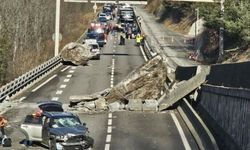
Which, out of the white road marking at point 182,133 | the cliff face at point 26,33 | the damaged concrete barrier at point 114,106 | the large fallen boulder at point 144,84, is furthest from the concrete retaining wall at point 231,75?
the cliff face at point 26,33

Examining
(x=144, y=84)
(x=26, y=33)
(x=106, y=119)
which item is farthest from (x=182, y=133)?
(x=26, y=33)

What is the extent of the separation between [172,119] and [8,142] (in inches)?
404

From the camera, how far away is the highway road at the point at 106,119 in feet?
76.9

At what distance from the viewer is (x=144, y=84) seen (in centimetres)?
3794

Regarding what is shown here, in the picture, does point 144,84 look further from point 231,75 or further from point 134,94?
point 231,75

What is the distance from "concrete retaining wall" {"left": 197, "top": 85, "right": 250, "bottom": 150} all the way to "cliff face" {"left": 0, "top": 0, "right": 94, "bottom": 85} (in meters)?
61.4

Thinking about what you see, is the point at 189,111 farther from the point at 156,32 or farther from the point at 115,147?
the point at 156,32

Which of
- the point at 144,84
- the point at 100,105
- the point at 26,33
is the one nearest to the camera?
the point at 100,105

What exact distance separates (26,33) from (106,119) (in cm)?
8377

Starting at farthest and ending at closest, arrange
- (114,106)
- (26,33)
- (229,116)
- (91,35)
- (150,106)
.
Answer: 1. (26,33)
2. (91,35)
3. (114,106)
4. (150,106)
5. (229,116)

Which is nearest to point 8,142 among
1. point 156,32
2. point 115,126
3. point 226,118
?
point 115,126

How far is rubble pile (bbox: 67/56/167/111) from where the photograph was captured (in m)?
34.1

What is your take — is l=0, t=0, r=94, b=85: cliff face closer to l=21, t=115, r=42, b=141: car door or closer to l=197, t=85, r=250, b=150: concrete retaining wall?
l=21, t=115, r=42, b=141: car door

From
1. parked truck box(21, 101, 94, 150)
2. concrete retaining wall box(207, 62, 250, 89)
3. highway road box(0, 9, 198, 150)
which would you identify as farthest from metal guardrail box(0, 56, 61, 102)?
concrete retaining wall box(207, 62, 250, 89)
